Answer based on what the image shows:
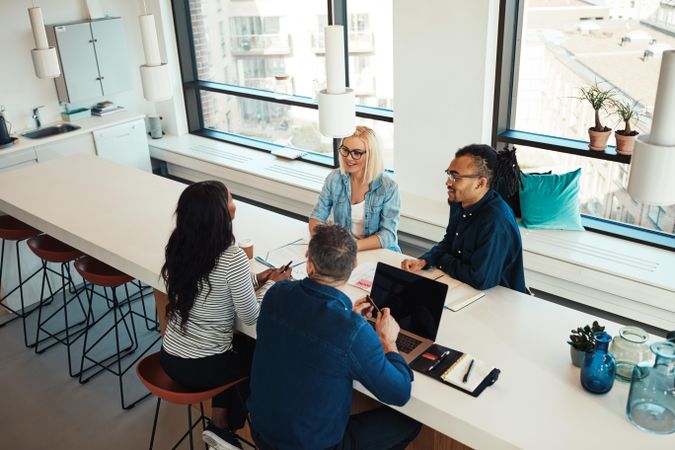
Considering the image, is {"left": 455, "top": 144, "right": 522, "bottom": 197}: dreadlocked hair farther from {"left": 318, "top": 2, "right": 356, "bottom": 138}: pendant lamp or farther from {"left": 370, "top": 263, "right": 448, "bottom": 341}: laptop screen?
{"left": 370, "top": 263, "right": 448, "bottom": 341}: laptop screen

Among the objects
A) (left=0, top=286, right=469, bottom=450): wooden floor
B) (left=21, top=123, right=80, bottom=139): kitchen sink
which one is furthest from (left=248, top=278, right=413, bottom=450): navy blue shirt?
(left=21, top=123, right=80, bottom=139): kitchen sink

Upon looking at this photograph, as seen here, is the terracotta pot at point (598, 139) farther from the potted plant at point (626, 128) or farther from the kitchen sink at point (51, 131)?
the kitchen sink at point (51, 131)

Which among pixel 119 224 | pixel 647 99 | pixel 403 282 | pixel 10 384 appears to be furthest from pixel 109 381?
pixel 647 99

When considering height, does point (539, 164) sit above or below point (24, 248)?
above

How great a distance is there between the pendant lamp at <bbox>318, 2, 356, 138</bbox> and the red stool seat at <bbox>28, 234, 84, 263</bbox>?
1909 millimetres

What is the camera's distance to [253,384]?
2223 mm

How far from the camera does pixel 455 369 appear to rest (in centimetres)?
229

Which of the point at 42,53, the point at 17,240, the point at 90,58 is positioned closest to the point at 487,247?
the point at 17,240

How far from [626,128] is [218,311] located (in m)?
2.81

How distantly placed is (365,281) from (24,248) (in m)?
2.86

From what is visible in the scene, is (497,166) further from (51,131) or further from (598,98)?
(51,131)

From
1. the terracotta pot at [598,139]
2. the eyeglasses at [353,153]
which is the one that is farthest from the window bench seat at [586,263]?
the eyeglasses at [353,153]

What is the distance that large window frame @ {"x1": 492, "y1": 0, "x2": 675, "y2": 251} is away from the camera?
4125 mm

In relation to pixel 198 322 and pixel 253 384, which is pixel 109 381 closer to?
pixel 198 322
